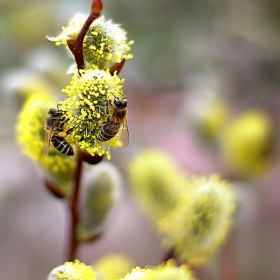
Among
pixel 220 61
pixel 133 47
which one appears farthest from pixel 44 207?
pixel 220 61

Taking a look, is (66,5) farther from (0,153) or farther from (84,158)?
(84,158)

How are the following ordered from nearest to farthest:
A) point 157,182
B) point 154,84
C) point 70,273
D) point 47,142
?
point 70,273
point 47,142
point 157,182
point 154,84

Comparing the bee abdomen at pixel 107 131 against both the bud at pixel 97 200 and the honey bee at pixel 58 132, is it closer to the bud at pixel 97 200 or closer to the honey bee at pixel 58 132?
the honey bee at pixel 58 132

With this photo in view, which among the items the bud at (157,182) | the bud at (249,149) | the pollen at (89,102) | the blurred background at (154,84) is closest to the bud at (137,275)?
the pollen at (89,102)

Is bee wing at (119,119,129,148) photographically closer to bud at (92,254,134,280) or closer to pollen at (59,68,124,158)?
pollen at (59,68,124,158)

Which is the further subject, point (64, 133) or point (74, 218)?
point (74, 218)

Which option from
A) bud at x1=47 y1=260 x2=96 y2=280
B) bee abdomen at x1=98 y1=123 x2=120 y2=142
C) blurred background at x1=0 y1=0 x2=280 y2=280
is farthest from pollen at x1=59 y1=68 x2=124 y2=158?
blurred background at x1=0 y1=0 x2=280 y2=280

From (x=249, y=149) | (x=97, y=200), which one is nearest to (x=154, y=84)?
(x=249, y=149)

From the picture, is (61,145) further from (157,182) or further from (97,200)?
(157,182)
